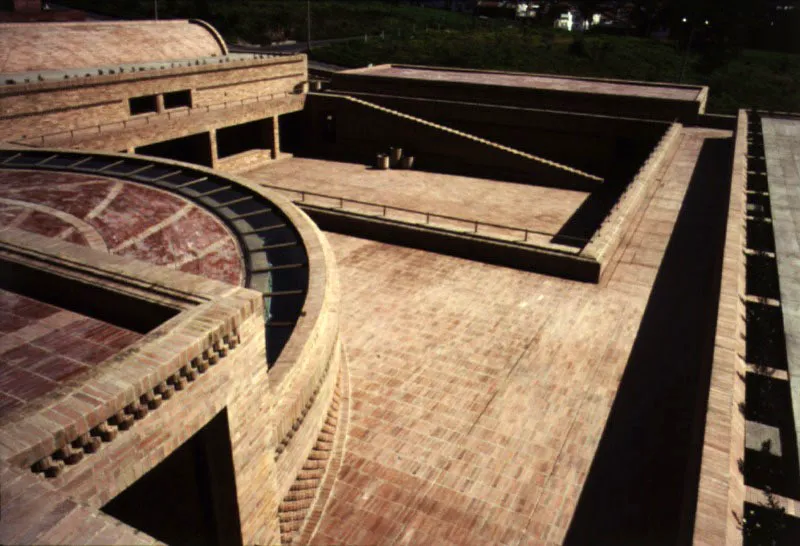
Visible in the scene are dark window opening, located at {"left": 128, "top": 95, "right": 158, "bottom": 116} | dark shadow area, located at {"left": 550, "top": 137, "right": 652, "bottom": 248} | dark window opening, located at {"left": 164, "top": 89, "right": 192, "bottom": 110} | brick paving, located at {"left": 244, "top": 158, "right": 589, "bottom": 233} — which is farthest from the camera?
dark window opening, located at {"left": 164, "top": 89, "right": 192, "bottom": 110}

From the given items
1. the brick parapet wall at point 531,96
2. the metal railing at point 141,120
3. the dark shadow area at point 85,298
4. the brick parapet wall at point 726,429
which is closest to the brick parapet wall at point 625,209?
the brick parapet wall at point 726,429

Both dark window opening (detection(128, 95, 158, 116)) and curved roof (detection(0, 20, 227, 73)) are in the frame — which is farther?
dark window opening (detection(128, 95, 158, 116))

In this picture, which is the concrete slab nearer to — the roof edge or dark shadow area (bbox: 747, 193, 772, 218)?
dark shadow area (bbox: 747, 193, 772, 218)

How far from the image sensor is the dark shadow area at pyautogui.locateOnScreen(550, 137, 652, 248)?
29328mm

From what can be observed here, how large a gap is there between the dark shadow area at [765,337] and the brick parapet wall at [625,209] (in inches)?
246

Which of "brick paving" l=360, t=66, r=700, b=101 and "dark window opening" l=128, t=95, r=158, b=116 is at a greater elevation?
"brick paving" l=360, t=66, r=700, b=101

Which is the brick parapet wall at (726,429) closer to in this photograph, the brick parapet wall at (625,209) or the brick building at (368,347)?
the brick building at (368,347)

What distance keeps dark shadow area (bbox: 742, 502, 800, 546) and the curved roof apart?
38168mm

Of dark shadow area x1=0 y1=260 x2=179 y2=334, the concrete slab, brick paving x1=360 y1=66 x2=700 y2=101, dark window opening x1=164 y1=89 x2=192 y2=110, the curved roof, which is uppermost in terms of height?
the curved roof

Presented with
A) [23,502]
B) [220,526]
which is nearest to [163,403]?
[23,502]

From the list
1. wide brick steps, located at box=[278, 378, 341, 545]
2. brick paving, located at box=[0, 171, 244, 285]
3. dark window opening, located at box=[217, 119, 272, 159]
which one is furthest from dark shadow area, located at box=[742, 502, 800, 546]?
dark window opening, located at box=[217, 119, 272, 159]

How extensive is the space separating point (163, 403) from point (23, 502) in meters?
2.26

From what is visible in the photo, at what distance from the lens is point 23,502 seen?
5.30 meters

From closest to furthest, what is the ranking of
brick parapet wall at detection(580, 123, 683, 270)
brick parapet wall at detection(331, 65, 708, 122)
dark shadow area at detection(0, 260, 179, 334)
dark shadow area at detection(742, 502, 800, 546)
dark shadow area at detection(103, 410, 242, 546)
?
dark shadow area at detection(0, 260, 179, 334) < dark shadow area at detection(103, 410, 242, 546) < dark shadow area at detection(742, 502, 800, 546) < brick parapet wall at detection(580, 123, 683, 270) < brick parapet wall at detection(331, 65, 708, 122)
